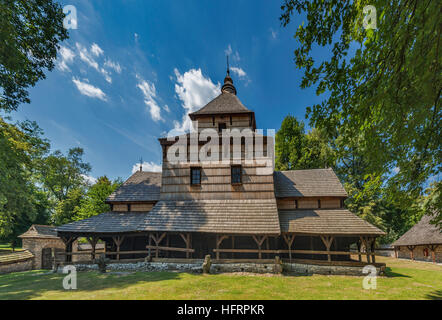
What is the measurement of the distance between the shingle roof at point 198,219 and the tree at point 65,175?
26.0 m

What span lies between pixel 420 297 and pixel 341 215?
20.5ft

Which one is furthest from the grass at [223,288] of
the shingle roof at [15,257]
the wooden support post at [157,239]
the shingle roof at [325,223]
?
the shingle roof at [15,257]

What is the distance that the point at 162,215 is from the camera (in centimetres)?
1365

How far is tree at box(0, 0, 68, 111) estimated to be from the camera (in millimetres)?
10234

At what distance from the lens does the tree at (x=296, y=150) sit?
26.8m

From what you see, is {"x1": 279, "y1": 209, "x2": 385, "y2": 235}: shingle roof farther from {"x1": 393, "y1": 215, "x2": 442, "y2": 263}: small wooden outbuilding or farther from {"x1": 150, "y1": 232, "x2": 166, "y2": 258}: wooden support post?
{"x1": 393, "y1": 215, "x2": 442, "y2": 263}: small wooden outbuilding

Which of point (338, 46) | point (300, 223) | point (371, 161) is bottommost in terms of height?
point (300, 223)

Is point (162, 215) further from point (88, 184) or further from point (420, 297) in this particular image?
point (88, 184)

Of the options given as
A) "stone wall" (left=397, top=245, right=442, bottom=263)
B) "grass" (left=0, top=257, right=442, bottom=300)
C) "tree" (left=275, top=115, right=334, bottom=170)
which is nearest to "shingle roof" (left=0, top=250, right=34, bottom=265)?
"grass" (left=0, top=257, right=442, bottom=300)

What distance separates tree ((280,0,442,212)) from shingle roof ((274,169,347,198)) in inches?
366

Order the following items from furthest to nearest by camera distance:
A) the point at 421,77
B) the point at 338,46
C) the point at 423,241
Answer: the point at 423,241, the point at 338,46, the point at 421,77

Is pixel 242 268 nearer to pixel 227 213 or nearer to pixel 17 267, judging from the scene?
pixel 227 213
